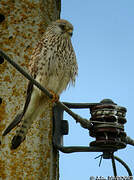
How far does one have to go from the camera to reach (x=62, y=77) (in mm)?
3363

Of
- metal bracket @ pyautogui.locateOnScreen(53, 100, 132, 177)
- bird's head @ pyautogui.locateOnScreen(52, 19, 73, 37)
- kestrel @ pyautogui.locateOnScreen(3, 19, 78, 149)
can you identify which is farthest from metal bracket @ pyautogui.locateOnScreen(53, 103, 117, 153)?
bird's head @ pyautogui.locateOnScreen(52, 19, 73, 37)

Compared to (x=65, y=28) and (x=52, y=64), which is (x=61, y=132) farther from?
(x=65, y=28)

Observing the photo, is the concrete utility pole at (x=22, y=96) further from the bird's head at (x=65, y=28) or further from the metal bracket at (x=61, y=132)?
the bird's head at (x=65, y=28)

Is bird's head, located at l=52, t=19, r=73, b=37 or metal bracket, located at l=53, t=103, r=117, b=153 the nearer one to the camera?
metal bracket, located at l=53, t=103, r=117, b=153

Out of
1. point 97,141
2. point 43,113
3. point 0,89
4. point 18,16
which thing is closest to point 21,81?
point 0,89

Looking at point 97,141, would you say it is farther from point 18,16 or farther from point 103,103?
point 18,16

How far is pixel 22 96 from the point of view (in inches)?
101

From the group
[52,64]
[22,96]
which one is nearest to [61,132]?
[22,96]

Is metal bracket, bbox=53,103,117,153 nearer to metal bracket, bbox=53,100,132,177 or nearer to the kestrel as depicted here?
metal bracket, bbox=53,100,132,177

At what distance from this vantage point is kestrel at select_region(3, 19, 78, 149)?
10.2ft

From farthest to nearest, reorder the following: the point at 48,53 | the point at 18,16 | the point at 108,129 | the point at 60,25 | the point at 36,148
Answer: the point at 60,25
the point at 48,53
the point at 18,16
the point at 36,148
the point at 108,129

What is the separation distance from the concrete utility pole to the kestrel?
20 cm

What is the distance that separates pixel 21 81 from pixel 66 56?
91cm

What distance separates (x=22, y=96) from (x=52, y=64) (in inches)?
29.1
